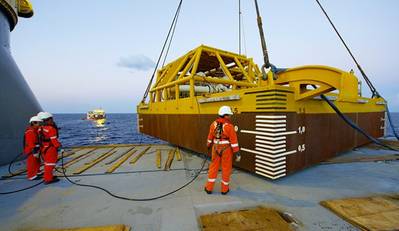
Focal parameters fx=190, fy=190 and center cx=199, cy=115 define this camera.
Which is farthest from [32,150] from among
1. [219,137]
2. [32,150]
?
[219,137]

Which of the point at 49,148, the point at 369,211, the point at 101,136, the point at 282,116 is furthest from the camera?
the point at 101,136

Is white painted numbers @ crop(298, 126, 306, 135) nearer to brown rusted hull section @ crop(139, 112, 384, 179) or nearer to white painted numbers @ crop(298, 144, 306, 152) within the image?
brown rusted hull section @ crop(139, 112, 384, 179)

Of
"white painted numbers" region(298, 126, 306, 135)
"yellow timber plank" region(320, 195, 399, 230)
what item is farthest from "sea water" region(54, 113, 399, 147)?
"yellow timber plank" region(320, 195, 399, 230)

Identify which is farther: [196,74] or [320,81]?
[196,74]

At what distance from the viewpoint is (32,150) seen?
17.5 feet

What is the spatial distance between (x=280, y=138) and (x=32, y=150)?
6816 mm

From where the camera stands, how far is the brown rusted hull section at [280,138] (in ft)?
16.1

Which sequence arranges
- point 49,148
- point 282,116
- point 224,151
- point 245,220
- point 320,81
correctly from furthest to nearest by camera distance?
point 49,148 < point 282,116 < point 320,81 < point 224,151 < point 245,220

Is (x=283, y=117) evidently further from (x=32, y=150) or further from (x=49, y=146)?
(x=32, y=150)

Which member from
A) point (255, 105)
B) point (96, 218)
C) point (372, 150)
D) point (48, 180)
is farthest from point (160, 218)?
point (372, 150)

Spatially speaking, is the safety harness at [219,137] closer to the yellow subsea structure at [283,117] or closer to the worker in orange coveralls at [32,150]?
the yellow subsea structure at [283,117]

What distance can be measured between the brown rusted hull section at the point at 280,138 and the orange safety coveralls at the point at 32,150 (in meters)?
5.01

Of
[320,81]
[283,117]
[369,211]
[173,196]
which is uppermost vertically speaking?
[320,81]

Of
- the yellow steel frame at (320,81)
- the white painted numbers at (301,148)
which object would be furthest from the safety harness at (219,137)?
the white painted numbers at (301,148)
